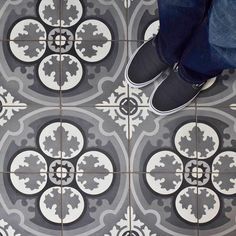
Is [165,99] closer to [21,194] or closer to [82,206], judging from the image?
[82,206]

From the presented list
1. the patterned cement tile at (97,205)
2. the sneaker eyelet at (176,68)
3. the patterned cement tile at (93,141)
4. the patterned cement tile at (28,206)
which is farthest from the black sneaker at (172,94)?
the patterned cement tile at (28,206)

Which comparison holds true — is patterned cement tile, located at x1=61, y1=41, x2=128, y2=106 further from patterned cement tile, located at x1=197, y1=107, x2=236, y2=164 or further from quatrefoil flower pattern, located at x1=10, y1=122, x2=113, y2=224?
patterned cement tile, located at x1=197, y1=107, x2=236, y2=164

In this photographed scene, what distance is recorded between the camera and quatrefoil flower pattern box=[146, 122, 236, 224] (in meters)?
1.12

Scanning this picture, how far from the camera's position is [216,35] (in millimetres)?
625

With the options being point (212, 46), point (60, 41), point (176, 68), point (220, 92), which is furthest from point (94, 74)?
point (212, 46)

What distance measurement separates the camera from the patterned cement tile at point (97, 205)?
1.10 m

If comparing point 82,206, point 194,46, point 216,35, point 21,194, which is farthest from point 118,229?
point 216,35

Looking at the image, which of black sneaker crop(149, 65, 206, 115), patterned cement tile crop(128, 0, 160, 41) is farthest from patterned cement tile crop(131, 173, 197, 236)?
patterned cement tile crop(128, 0, 160, 41)

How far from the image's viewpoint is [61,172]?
111 cm

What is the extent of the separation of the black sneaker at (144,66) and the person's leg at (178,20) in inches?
4.6

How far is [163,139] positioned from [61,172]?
0.30 metres

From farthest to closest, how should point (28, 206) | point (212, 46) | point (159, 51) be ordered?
point (28, 206) < point (159, 51) < point (212, 46)

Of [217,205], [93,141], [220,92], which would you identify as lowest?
[217,205]

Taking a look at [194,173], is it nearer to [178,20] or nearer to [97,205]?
[97,205]
